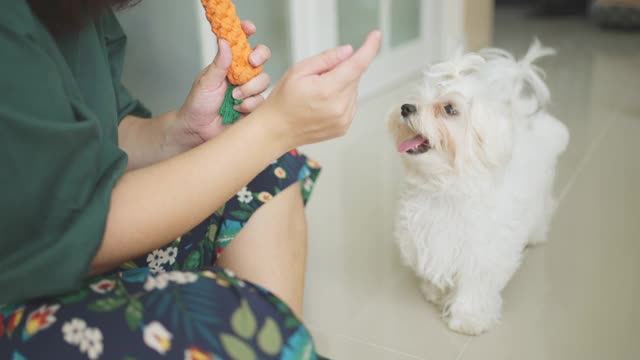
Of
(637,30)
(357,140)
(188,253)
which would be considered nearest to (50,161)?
(188,253)

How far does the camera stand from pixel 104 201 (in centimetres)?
67

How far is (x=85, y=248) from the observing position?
65 centimetres

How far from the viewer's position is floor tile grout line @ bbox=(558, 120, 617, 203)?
5.94ft

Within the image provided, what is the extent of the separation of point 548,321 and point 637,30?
306 centimetres

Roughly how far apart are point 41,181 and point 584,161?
170 centimetres

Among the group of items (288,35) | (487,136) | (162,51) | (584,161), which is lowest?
(584,161)

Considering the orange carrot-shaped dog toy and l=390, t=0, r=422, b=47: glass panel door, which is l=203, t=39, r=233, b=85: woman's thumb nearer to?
the orange carrot-shaped dog toy

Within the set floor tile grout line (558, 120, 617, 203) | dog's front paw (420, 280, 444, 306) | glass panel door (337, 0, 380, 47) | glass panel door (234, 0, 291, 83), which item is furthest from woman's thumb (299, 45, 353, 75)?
glass panel door (337, 0, 380, 47)

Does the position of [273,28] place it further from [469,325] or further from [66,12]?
[66,12]

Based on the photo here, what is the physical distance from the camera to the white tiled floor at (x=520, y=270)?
3.97 feet

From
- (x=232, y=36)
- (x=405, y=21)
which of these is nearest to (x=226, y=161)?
(x=232, y=36)

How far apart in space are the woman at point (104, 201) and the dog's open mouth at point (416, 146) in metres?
0.39

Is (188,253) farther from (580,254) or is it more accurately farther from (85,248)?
(580,254)

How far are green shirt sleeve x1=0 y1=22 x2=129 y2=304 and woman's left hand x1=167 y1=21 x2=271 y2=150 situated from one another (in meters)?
0.30
